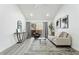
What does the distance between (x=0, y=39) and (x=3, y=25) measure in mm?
632

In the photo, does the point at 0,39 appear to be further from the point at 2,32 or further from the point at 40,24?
the point at 40,24

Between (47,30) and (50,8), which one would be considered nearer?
(50,8)

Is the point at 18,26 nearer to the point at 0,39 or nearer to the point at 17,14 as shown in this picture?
the point at 17,14

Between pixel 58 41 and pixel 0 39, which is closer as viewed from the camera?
pixel 0 39

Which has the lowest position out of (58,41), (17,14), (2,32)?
(58,41)

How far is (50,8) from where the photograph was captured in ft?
23.6

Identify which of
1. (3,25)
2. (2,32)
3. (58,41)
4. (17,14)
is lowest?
(58,41)

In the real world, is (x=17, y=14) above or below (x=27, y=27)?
above

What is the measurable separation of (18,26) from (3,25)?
2318 mm
